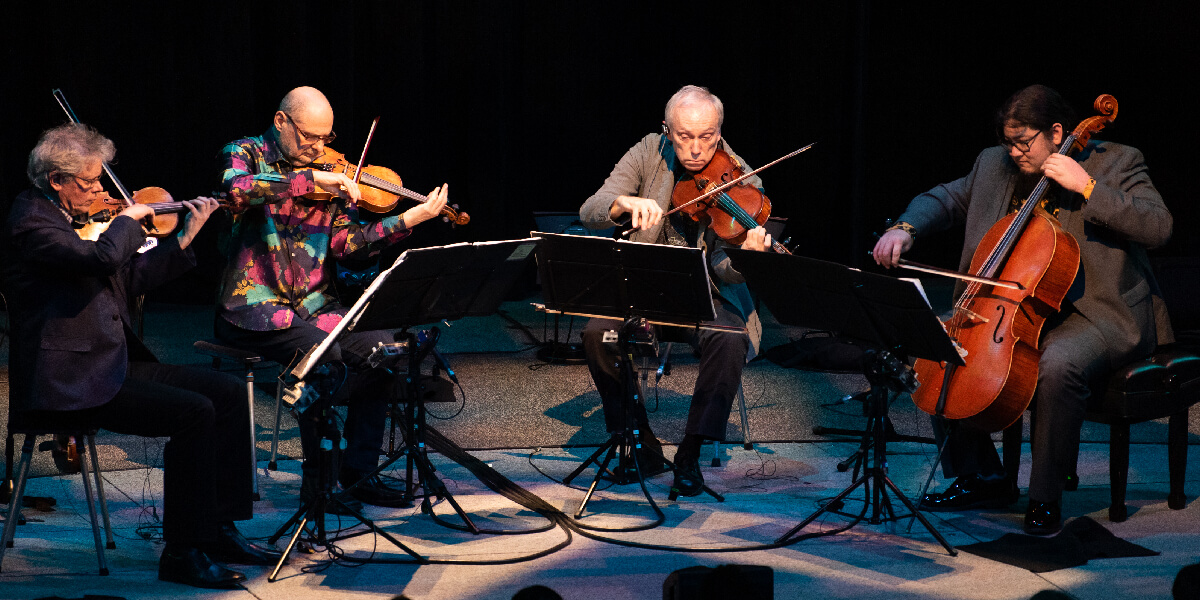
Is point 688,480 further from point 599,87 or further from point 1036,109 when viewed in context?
point 599,87

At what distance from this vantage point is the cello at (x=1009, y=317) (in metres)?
3.70

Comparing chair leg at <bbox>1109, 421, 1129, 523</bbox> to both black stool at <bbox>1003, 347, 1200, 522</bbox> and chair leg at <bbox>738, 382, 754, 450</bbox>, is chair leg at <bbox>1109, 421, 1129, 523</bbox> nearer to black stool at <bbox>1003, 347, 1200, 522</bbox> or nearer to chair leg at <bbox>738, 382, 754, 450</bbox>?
black stool at <bbox>1003, 347, 1200, 522</bbox>

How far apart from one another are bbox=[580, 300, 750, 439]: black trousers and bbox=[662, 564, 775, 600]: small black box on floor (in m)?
1.71

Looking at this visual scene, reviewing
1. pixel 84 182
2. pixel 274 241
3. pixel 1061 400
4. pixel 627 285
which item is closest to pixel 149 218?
pixel 84 182

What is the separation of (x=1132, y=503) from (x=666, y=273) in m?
1.91

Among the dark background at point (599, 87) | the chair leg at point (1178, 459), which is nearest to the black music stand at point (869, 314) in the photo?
the chair leg at point (1178, 459)

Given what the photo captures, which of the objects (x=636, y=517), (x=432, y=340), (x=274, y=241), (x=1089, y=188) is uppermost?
(x=1089, y=188)

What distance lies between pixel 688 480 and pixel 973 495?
998 millimetres

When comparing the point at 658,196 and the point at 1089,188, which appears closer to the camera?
the point at 1089,188

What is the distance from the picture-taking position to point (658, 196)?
457 centimetres

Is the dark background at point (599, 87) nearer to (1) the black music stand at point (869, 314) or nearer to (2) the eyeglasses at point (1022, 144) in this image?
(2) the eyeglasses at point (1022, 144)

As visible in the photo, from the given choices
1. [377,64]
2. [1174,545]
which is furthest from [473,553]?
[377,64]

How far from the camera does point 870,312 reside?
3471mm

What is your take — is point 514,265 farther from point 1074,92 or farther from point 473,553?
point 1074,92
